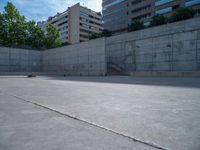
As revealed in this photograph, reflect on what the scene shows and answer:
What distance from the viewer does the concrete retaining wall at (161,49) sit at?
20.6 meters

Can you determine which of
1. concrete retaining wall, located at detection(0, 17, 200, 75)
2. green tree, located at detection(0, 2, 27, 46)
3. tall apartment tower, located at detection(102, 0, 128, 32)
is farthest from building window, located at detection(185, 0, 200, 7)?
green tree, located at detection(0, 2, 27, 46)

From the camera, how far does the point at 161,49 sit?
76.8 feet

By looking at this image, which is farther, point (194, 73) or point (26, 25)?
point (26, 25)

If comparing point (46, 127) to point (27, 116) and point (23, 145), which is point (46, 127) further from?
point (27, 116)

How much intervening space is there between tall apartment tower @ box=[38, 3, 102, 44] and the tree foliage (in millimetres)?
36146

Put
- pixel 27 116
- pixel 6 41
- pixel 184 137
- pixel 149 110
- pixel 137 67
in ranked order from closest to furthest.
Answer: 1. pixel 184 137
2. pixel 27 116
3. pixel 149 110
4. pixel 137 67
5. pixel 6 41

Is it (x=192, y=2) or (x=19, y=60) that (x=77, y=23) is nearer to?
(x=19, y=60)

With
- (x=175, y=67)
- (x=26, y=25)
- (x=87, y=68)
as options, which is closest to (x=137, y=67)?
(x=175, y=67)

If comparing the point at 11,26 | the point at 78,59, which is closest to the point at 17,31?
the point at 11,26

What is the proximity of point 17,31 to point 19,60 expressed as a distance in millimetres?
12345

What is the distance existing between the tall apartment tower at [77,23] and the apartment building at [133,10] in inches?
612

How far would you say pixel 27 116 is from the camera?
3.24 m

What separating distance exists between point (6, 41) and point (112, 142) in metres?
51.3

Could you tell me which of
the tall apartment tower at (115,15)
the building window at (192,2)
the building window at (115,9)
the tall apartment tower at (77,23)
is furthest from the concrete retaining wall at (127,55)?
the tall apartment tower at (77,23)
